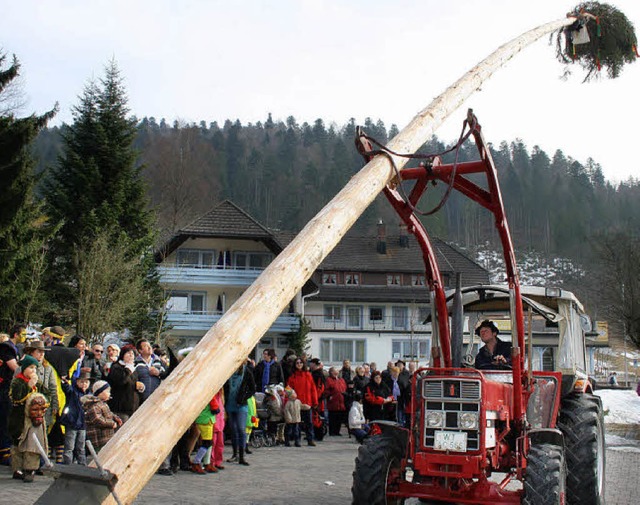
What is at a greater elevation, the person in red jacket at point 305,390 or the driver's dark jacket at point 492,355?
the driver's dark jacket at point 492,355

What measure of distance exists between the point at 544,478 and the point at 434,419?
3.60 ft

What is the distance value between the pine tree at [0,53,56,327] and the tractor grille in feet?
61.5

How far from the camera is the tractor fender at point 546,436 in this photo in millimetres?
7121

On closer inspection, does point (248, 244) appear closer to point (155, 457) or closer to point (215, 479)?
point (215, 479)

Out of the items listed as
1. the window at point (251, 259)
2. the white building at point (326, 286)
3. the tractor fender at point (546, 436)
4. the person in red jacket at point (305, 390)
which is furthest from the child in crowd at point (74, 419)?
the window at point (251, 259)

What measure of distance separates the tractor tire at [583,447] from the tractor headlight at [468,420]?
6.10ft

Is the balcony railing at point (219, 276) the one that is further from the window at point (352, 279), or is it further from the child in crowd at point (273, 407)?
the child in crowd at point (273, 407)

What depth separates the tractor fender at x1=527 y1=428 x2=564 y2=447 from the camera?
7.12 metres

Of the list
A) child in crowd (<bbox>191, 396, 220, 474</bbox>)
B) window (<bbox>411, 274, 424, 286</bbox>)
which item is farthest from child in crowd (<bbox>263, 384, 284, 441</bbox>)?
window (<bbox>411, 274, 424, 286</bbox>)

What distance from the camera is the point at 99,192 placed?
111ft

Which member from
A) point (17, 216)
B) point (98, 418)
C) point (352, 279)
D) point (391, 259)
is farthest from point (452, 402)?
point (391, 259)

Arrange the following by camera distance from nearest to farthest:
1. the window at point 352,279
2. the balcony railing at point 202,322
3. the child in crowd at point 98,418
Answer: the child in crowd at point 98,418 → the balcony railing at point 202,322 → the window at point 352,279

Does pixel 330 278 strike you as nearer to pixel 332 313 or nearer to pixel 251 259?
pixel 332 313

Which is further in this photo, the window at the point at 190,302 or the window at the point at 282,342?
the window at the point at 190,302
